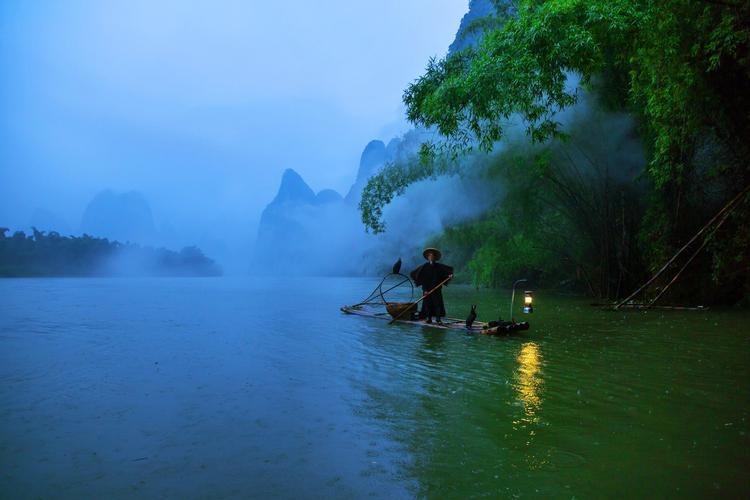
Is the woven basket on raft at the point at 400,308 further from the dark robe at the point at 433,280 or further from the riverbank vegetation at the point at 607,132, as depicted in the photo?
the riverbank vegetation at the point at 607,132

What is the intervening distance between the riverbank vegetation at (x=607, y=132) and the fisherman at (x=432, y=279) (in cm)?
240

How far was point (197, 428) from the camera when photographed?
3.71 m

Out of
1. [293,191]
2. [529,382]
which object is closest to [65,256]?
[529,382]

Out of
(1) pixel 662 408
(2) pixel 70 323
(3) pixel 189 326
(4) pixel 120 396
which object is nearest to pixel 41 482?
(4) pixel 120 396

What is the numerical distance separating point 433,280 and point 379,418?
A: 6144 millimetres

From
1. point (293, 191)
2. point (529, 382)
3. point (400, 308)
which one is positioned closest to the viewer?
point (529, 382)

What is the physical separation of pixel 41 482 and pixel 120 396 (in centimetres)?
194

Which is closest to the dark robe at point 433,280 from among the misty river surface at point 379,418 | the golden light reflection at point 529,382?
the misty river surface at point 379,418

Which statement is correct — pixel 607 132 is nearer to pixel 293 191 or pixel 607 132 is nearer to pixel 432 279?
pixel 432 279

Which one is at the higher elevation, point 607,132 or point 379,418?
point 607,132

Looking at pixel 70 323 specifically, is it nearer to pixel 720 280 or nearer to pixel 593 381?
pixel 593 381

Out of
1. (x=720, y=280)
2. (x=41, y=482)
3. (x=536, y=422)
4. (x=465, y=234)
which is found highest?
(x=465, y=234)

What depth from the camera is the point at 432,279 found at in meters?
9.90

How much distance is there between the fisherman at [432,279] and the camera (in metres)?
9.89
